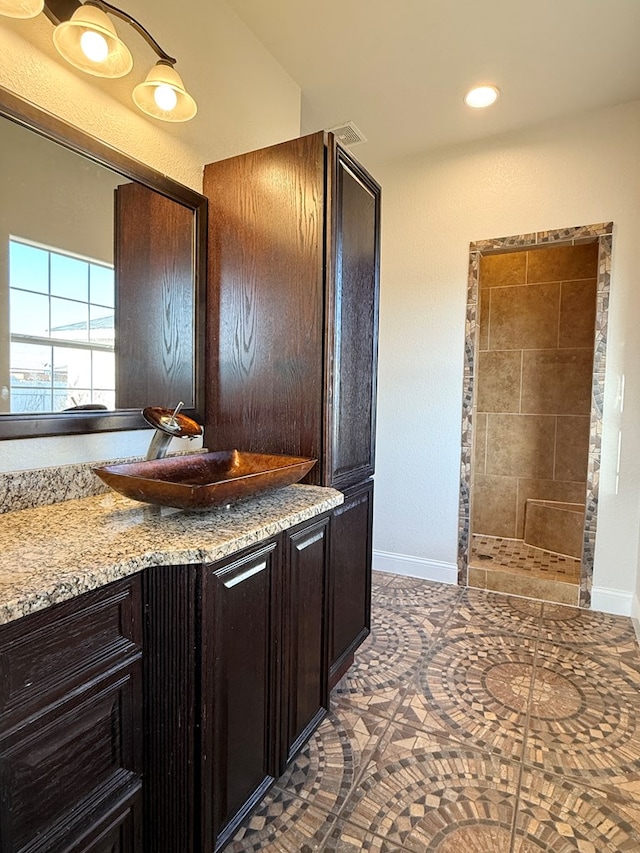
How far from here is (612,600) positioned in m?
2.62

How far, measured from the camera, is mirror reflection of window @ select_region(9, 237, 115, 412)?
49.2 inches

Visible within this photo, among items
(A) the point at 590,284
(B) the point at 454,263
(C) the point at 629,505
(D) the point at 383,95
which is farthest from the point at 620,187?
(C) the point at 629,505

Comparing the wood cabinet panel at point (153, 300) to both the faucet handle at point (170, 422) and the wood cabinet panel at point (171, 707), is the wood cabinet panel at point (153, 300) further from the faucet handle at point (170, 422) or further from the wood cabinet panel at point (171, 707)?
the wood cabinet panel at point (171, 707)

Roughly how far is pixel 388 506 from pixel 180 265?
2.14 metres

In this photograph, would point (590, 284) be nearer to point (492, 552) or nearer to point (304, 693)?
point (492, 552)

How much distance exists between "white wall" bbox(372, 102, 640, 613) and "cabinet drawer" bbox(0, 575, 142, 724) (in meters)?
2.38

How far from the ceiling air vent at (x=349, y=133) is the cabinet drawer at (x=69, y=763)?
2925mm

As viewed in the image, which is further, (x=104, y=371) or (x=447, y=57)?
(x=447, y=57)

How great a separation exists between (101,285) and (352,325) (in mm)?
906

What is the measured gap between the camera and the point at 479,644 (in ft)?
7.45

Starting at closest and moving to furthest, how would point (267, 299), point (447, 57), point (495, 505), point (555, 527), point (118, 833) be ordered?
1. point (118, 833)
2. point (267, 299)
3. point (447, 57)
4. point (555, 527)
5. point (495, 505)

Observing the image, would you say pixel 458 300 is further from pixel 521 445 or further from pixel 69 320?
pixel 69 320

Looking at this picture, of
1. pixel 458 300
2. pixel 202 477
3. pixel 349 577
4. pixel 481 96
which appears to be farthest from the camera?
pixel 458 300

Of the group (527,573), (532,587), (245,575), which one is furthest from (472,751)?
(527,573)
